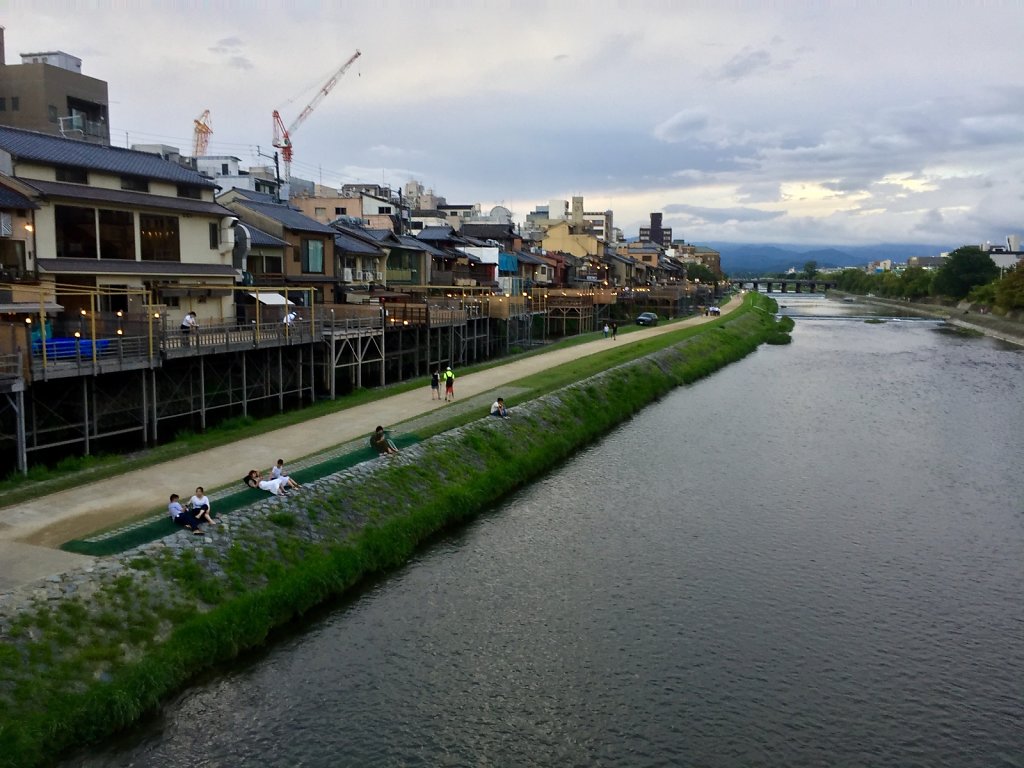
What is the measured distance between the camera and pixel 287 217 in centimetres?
4688

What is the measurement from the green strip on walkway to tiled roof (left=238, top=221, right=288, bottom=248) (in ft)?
62.9

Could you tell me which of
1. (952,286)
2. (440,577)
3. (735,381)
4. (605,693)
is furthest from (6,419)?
(952,286)

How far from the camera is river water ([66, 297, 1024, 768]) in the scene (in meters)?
14.4

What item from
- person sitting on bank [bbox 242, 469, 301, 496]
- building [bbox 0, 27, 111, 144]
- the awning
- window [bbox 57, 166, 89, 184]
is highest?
building [bbox 0, 27, 111, 144]

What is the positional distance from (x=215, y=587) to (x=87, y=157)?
2330 cm

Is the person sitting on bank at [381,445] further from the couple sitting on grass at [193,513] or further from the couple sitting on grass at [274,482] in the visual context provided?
the couple sitting on grass at [193,513]

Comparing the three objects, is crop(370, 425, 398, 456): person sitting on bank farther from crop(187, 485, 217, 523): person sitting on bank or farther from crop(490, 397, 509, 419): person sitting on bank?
crop(187, 485, 217, 523): person sitting on bank

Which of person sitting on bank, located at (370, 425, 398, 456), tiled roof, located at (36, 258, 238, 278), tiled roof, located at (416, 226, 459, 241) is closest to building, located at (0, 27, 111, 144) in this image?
tiled roof, located at (416, 226, 459, 241)

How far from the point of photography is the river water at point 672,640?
14414 mm

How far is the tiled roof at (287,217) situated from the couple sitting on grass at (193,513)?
2810 cm

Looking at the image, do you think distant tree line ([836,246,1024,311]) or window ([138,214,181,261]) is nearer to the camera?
window ([138,214,181,261])

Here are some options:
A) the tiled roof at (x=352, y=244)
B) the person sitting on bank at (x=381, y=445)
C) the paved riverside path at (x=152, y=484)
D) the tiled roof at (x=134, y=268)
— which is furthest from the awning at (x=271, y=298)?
the person sitting on bank at (x=381, y=445)

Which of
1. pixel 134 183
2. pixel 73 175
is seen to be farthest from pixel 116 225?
pixel 134 183

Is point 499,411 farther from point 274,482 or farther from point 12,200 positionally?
point 12,200
